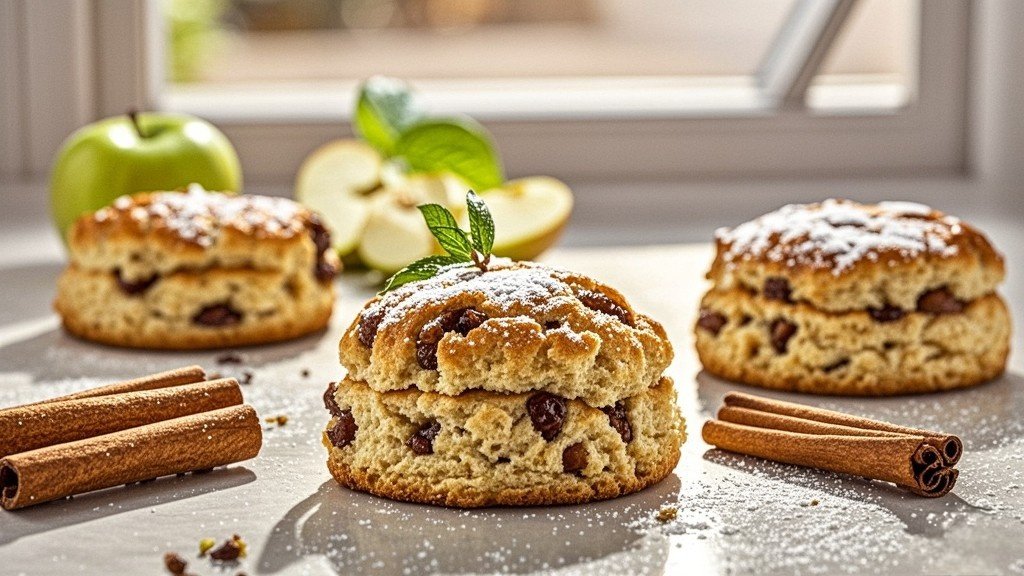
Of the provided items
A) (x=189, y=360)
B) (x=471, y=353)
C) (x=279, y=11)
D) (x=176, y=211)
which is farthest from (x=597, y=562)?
(x=279, y=11)

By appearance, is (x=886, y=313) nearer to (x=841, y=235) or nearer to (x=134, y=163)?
(x=841, y=235)

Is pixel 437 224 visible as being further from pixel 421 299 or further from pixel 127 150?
pixel 127 150

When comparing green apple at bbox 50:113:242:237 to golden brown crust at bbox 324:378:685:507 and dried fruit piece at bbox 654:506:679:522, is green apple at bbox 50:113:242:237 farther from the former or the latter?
dried fruit piece at bbox 654:506:679:522

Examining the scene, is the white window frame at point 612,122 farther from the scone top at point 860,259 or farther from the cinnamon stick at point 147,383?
the cinnamon stick at point 147,383

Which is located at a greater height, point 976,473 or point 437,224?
point 437,224

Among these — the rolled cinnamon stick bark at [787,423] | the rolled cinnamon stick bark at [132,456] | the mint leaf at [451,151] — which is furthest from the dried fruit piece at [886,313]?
the mint leaf at [451,151]
